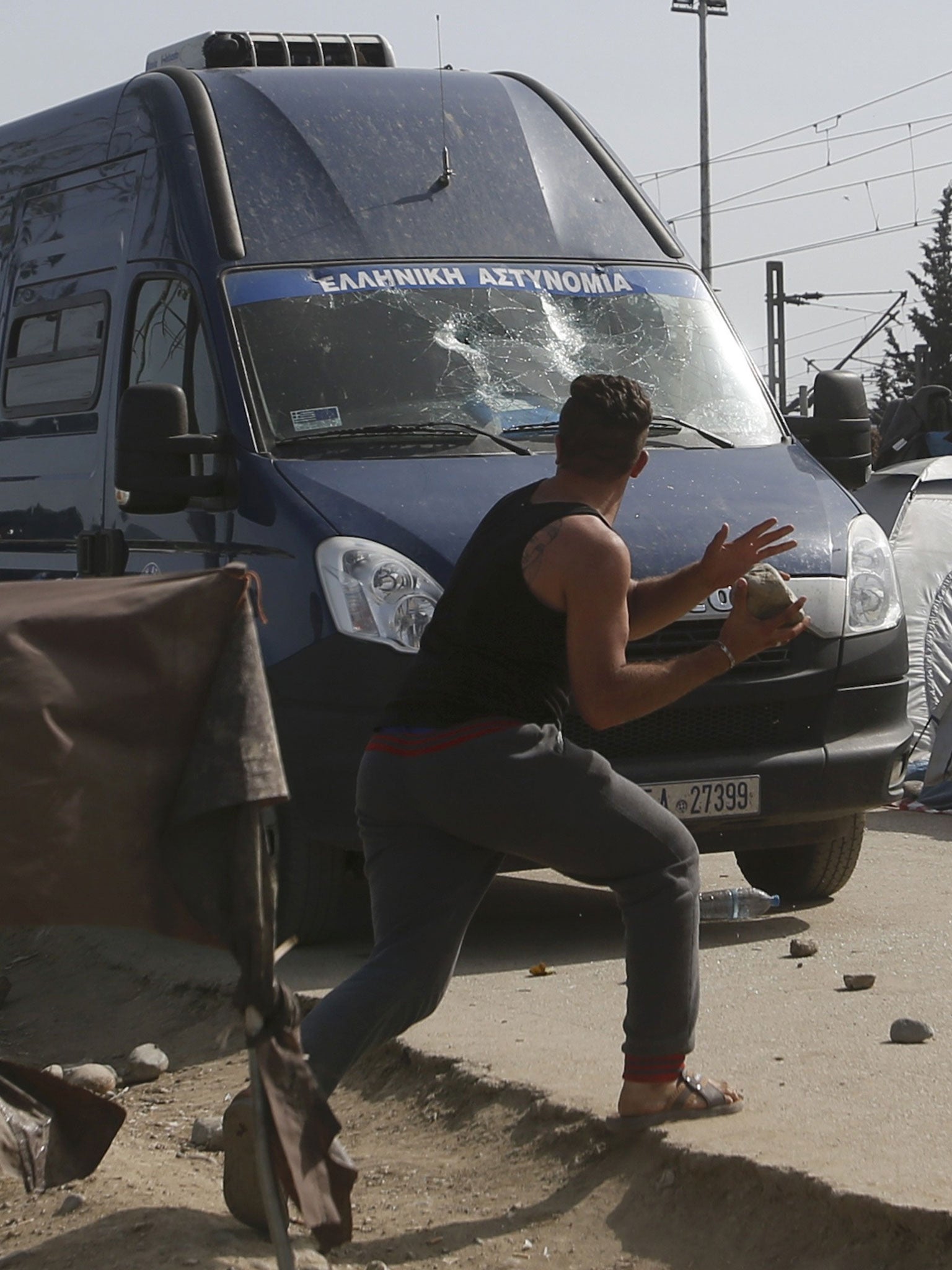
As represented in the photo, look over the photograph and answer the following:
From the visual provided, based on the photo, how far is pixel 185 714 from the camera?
332 centimetres

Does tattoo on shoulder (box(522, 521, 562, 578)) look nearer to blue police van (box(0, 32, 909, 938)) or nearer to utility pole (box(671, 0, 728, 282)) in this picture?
blue police van (box(0, 32, 909, 938))

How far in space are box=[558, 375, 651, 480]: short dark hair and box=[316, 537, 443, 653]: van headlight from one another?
6.04 ft

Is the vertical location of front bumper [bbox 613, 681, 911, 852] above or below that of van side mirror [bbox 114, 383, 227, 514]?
below

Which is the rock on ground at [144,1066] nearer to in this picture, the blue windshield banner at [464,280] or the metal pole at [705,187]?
the blue windshield banner at [464,280]

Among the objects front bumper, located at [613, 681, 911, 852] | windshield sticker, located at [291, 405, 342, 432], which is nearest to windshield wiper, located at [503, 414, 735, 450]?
windshield sticker, located at [291, 405, 342, 432]

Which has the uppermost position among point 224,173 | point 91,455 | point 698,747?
point 224,173

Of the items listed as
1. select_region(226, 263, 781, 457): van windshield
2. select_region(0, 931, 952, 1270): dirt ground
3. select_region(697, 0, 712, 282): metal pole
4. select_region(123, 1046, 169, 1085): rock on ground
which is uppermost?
select_region(697, 0, 712, 282): metal pole

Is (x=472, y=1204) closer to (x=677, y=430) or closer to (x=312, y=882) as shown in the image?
(x=312, y=882)

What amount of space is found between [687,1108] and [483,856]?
0.78 m

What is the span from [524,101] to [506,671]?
14.1ft

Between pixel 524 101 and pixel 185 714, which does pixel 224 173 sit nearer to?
pixel 524 101

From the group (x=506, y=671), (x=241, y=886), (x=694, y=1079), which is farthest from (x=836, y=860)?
(x=241, y=886)

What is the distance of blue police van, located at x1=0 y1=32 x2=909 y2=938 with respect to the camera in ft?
21.1

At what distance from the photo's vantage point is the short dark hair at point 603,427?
437 cm
